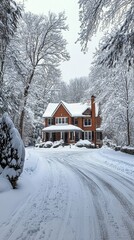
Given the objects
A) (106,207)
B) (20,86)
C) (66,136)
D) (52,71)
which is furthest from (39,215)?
(66,136)

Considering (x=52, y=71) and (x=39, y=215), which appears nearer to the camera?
(x=39, y=215)

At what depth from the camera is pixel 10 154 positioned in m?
8.43

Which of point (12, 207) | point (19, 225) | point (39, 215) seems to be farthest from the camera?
point (12, 207)

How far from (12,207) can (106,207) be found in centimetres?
223

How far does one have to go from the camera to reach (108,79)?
27625 mm

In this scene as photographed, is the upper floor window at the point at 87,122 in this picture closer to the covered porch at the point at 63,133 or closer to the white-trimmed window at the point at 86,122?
the white-trimmed window at the point at 86,122

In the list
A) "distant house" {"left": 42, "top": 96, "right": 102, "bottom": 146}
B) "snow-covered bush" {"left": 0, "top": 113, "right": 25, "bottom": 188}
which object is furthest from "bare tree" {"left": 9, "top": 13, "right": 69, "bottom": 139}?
"distant house" {"left": 42, "top": 96, "right": 102, "bottom": 146}

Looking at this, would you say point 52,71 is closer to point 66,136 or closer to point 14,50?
point 14,50

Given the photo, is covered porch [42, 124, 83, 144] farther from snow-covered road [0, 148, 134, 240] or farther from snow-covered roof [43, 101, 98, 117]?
snow-covered road [0, 148, 134, 240]

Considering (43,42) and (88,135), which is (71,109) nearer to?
(88,135)

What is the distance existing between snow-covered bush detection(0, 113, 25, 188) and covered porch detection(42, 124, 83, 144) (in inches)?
1660

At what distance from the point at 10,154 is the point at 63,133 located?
43.6 metres

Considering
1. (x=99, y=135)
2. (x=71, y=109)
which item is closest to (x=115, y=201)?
(x=71, y=109)

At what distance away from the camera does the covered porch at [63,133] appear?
5116 centimetres
